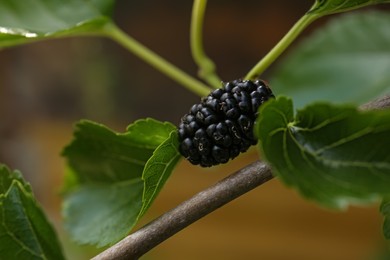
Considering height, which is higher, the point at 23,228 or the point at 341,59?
the point at 341,59

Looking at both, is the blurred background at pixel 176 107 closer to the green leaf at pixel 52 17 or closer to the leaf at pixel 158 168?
the green leaf at pixel 52 17

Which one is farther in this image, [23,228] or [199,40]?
[199,40]

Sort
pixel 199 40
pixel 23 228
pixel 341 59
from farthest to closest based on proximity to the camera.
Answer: pixel 341 59 → pixel 199 40 → pixel 23 228

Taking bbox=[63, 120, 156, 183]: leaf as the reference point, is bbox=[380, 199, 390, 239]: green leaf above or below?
below

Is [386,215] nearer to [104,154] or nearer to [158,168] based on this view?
[158,168]

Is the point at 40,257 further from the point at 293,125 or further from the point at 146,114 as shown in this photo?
the point at 146,114

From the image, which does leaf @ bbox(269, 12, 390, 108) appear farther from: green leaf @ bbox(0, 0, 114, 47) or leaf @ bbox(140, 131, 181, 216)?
leaf @ bbox(140, 131, 181, 216)

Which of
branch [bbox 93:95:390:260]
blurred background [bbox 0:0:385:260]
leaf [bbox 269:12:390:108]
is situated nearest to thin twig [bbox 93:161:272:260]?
branch [bbox 93:95:390:260]

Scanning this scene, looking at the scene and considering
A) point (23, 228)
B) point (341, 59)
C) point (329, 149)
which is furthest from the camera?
point (341, 59)

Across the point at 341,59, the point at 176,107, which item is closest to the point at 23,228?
the point at 341,59

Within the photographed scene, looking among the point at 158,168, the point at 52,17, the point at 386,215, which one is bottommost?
the point at 386,215
